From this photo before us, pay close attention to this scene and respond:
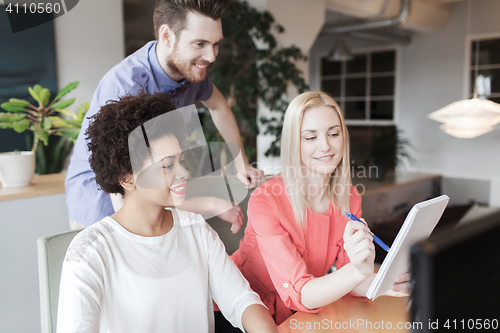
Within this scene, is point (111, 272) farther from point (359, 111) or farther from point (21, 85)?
point (359, 111)

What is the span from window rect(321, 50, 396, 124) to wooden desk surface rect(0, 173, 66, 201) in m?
5.13

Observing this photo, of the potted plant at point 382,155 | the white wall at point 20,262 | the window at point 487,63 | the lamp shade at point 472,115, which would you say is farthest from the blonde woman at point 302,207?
the window at point 487,63

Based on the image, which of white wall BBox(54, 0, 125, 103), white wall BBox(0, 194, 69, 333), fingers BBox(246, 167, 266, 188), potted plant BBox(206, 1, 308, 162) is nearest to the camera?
fingers BBox(246, 167, 266, 188)

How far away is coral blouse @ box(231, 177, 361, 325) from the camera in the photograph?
1.05 meters

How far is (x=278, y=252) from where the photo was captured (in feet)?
3.48

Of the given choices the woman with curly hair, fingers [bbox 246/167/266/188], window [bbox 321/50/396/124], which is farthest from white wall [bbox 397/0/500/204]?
the woman with curly hair

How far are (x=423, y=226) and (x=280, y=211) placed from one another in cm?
46

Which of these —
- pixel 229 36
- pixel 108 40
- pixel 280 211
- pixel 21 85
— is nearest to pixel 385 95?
pixel 229 36

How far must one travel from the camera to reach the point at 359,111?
6.80m

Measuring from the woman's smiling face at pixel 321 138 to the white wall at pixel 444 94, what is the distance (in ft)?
17.9

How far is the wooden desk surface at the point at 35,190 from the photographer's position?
1.74 m

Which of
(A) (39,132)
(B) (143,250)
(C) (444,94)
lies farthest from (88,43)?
(C) (444,94)

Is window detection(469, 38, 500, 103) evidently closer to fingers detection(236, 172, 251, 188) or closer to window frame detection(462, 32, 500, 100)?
window frame detection(462, 32, 500, 100)

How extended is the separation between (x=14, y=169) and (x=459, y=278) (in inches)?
81.8
